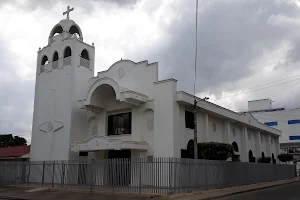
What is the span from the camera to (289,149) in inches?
2354

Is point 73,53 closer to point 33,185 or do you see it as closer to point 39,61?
point 39,61

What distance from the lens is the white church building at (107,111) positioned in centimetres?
2327

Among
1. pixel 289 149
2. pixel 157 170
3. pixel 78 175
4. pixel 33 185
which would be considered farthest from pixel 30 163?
pixel 289 149

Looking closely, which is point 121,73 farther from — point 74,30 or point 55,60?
point 74,30

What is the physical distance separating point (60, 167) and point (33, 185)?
308 centimetres

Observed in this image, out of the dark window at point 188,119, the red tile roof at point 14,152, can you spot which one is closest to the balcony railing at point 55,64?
the red tile roof at point 14,152

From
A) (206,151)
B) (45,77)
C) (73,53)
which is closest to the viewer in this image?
(206,151)

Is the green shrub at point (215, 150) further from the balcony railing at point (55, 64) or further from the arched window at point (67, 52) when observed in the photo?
the balcony railing at point (55, 64)

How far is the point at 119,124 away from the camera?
26.2m

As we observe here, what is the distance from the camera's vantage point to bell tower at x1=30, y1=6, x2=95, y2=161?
27078mm

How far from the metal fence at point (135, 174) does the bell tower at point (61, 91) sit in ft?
7.83

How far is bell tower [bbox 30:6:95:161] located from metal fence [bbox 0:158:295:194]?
2.39 m

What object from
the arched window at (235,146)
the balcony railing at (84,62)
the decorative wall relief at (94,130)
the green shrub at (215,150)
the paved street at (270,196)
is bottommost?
the paved street at (270,196)

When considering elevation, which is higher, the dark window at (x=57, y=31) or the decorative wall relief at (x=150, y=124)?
the dark window at (x=57, y=31)
